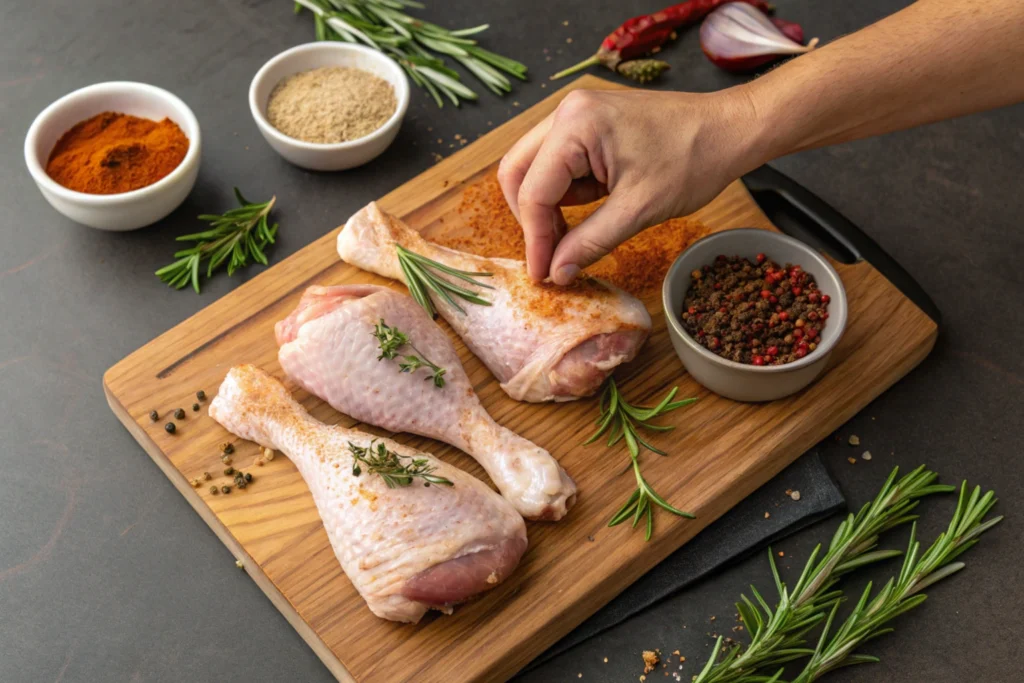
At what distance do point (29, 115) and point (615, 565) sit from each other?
2.67 metres

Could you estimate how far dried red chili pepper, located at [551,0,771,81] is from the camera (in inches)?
138

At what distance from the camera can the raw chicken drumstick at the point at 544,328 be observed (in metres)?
2.57

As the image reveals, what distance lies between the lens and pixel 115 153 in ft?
9.75

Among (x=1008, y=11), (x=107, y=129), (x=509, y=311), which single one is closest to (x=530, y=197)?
(x=509, y=311)

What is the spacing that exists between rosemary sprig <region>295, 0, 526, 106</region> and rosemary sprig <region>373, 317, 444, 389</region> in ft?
4.13

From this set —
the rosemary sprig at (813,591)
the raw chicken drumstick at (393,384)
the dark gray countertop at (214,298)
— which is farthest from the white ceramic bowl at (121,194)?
the rosemary sprig at (813,591)

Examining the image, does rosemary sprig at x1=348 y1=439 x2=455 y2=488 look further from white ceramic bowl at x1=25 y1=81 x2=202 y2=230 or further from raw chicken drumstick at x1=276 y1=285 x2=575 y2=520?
white ceramic bowl at x1=25 y1=81 x2=202 y2=230

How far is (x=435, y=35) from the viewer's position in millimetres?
3549

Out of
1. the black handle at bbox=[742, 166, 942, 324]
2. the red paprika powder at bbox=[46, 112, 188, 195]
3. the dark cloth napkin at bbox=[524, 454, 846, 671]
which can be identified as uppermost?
the red paprika powder at bbox=[46, 112, 188, 195]

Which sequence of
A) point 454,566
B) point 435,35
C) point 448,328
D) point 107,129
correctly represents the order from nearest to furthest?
point 454,566, point 448,328, point 107,129, point 435,35

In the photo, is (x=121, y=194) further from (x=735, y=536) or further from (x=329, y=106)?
(x=735, y=536)

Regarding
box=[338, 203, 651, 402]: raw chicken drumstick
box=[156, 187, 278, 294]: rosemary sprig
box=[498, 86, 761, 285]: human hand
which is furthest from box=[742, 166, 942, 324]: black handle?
box=[156, 187, 278, 294]: rosemary sprig

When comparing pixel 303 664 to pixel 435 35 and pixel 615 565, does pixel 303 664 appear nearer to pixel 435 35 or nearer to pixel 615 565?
pixel 615 565

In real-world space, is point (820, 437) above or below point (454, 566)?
below
